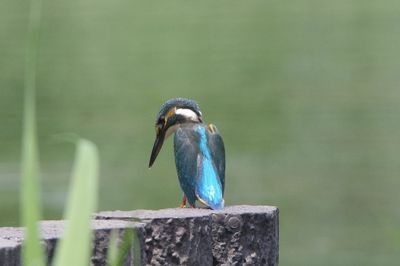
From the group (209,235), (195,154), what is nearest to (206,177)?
(195,154)

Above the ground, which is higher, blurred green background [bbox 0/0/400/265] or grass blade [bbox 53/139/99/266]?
blurred green background [bbox 0/0/400/265]

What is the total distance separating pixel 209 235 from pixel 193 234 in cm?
6

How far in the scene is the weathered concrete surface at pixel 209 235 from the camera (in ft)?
5.75

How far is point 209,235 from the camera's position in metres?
1.83

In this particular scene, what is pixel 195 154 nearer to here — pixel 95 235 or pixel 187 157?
pixel 187 157

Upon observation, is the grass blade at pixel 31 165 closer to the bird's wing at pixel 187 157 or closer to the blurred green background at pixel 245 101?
the bird's wing at pixel 187 157

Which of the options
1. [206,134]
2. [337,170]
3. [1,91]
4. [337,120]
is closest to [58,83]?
[1,91]

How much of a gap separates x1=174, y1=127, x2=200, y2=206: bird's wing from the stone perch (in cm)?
11

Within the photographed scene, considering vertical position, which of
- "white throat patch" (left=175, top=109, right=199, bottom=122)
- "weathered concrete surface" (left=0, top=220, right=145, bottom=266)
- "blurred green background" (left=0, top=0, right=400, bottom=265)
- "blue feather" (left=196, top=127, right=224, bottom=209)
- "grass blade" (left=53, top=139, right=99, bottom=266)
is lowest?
"grass blade" (left=53, top=139, right=99, bottom=266)

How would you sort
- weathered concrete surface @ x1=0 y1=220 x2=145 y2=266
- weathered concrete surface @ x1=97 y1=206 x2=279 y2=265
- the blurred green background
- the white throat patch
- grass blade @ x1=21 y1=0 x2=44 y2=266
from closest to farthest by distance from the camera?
grass blade @ x1=21 y1=0 x2=44 y2=266, weathered concrete surface @ x1=0 y1=220 x2=145 y2=266, weathered concrete surface @ x1=97 y1=206 x2=279 y2=265, the white throat patch, the blurred green background

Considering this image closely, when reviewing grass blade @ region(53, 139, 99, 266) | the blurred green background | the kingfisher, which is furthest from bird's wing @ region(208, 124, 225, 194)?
the blurred green background

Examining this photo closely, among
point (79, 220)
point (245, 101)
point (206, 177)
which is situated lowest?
point (79, 220)

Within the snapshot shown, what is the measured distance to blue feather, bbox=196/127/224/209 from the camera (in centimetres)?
197

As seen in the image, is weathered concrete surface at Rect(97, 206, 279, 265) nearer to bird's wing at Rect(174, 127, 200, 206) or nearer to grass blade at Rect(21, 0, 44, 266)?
bird's wing at Rect(174, 127, 200, 206)
